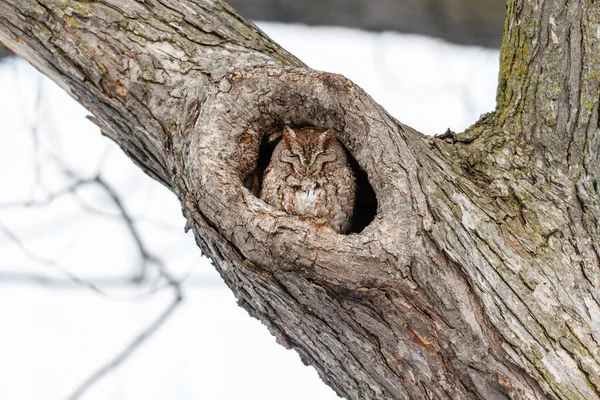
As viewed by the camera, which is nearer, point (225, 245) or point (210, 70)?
point (225, 245)

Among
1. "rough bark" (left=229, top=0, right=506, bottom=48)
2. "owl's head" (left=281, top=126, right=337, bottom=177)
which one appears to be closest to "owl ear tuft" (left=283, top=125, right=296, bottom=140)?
"owl's head" (left=281, top=126, right=337, bottom=177)

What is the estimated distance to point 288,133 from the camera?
2.68 meters

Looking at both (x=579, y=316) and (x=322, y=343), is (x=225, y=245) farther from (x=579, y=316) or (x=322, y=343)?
(x=579, y=316)

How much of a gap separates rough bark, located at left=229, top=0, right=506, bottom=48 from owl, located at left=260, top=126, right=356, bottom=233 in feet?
6.13

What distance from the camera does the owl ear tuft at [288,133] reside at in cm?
263

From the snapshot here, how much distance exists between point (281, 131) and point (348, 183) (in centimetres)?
39

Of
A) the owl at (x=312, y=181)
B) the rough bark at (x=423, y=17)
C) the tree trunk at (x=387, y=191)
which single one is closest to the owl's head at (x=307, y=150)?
the owl at (x=312, y=181)

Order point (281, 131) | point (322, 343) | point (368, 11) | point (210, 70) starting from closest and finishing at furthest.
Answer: point (322, 343), point (210, 70), point (281, 131), point (368, 11)

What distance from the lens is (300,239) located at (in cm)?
185

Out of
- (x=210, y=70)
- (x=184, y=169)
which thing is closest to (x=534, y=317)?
(x=184, y=169)

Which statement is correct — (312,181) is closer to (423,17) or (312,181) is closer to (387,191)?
(387,191)

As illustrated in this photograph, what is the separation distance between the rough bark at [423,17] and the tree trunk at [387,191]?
1897 mm

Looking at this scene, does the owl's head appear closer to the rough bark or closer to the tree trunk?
the tree trunk

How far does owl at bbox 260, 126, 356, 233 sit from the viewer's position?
2.75 m
